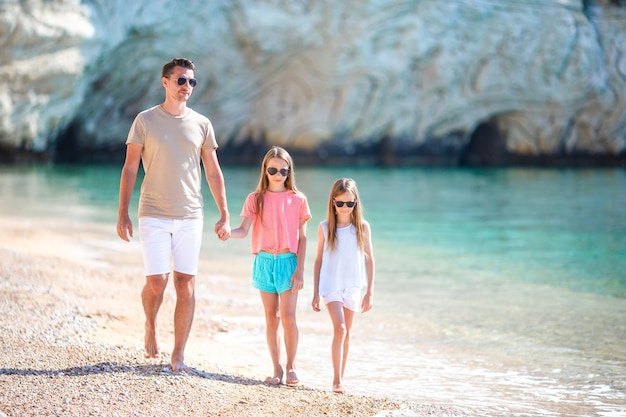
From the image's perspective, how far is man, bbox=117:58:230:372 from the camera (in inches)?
146

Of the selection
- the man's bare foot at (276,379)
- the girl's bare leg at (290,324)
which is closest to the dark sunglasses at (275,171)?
the girl's bare leg at (290,324)

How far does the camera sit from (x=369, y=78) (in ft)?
77.3

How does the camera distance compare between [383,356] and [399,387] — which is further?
[383,356]

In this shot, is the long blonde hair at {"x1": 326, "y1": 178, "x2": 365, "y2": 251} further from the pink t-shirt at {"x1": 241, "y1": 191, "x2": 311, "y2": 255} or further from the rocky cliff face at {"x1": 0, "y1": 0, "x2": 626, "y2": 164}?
the rocky cliff face at {"x1": 0, "y1": 0, "x2": 626, "y2": 164}

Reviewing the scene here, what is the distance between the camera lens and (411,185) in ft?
61.6

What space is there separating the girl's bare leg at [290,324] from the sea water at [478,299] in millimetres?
404

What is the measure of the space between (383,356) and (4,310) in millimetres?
2183

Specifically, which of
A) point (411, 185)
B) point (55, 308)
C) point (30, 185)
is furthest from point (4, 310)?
point (411, 185)

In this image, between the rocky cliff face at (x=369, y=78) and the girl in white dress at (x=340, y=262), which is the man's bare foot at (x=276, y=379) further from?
the rocky cliff face at (x=369, y=78)

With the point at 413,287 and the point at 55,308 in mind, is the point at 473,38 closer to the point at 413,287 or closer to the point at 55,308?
the point at 413,287

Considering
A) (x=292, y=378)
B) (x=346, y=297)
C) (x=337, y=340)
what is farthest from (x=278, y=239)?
(x=292, y=378)

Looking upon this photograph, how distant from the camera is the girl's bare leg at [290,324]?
151 inches

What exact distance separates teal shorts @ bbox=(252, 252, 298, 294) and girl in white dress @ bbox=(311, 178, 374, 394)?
0.42 feet

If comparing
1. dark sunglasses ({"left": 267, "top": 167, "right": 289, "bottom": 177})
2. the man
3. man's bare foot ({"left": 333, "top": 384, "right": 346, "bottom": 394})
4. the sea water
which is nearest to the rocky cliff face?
the sea water
